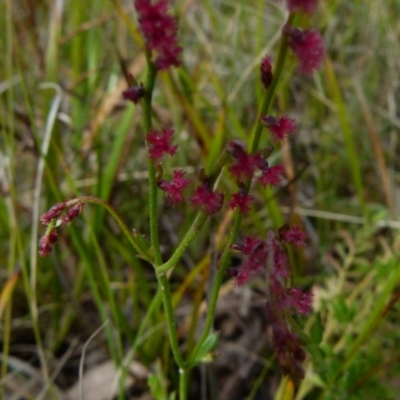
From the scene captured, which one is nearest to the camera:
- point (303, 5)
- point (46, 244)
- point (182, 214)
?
point (303, 5)

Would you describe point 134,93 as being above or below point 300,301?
above

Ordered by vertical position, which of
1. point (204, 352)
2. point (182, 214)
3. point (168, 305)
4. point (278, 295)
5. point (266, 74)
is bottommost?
point (182, 214)

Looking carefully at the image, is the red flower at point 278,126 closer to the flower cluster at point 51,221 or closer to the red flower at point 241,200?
the red flower at point 241,200

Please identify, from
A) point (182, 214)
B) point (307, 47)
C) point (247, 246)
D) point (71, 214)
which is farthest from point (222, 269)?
point (182, 214)

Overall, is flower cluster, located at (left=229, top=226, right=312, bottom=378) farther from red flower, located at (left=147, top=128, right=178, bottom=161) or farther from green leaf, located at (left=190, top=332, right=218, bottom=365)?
green leaf, located at (left=190, top=332, right=218, bottom=365)

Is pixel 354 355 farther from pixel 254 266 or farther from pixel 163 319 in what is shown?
pixel 254 266

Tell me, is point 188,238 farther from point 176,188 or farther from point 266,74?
point 266,74
